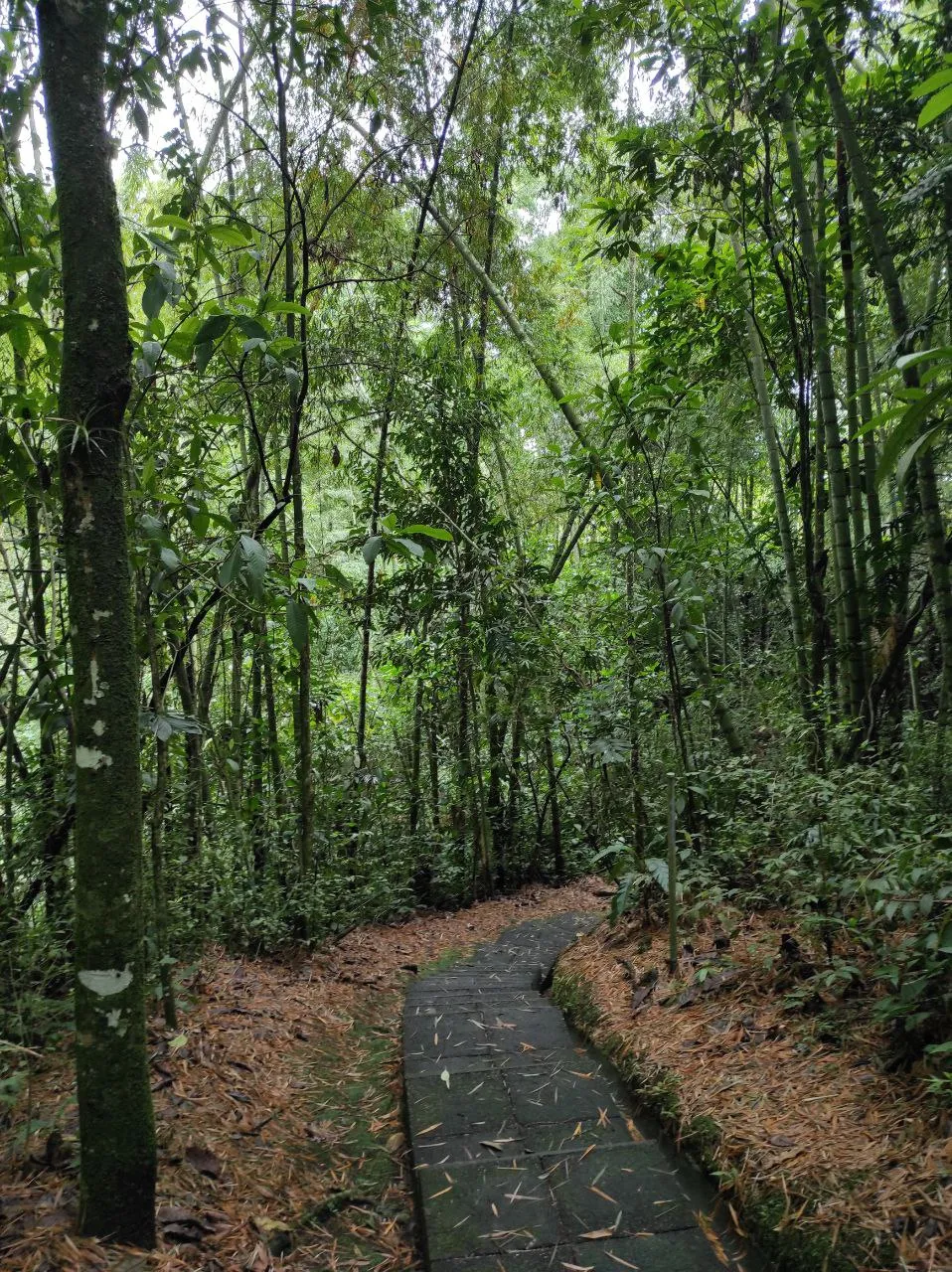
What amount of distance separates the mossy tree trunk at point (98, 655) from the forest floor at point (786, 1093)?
147 cm

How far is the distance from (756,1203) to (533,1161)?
2.06 feet

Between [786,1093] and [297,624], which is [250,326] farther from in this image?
[786,1093]

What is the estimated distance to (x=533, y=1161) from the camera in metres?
2.17

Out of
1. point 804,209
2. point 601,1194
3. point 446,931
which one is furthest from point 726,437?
point 601,1194

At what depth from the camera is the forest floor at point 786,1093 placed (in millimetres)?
1650

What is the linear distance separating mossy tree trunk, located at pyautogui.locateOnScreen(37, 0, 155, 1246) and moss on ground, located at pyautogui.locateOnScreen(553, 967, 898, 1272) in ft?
4.58

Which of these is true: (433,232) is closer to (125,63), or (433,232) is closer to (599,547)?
(599,547)

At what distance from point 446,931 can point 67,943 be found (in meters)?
3.77

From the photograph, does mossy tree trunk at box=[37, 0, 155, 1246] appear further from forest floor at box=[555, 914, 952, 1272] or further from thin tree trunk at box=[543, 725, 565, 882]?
thin tree trunk at box=[543, 725, 565, 882]

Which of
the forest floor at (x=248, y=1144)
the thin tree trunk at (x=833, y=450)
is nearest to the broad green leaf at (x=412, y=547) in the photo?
the forest floor at (x=248, y=1144)

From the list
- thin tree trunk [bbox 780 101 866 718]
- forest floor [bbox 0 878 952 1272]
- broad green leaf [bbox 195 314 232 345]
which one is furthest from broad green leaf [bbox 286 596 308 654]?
thin tree trunk [bbox 780 101 866 718]

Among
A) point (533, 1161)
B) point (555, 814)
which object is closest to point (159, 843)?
point (533, 1161)

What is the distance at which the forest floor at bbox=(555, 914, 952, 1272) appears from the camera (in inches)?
65.0

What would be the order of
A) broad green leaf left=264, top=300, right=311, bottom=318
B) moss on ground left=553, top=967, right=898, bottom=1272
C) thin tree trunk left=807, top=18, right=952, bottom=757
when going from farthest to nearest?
thin tree trunk left=807, top=18, right=952, bottom=757 → broad green leaf left=264, top=300, right=311, bottom=318 → moss on ground left=553, top=967, right=898, bottom=1272
